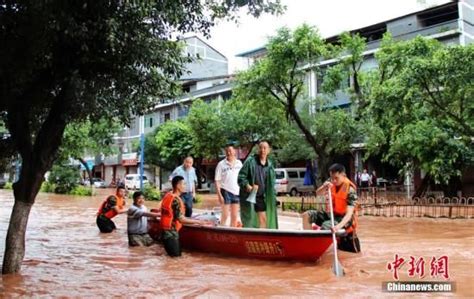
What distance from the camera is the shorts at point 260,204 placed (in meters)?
8.52

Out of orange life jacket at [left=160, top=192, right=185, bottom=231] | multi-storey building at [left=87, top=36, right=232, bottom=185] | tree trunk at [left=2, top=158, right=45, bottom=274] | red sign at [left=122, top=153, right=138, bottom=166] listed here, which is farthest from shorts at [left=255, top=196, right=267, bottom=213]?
red sign at [left=122, top=153, right=138, bottom=166]

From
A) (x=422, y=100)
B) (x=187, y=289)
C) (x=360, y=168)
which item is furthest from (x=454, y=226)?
(x=360, y=168)

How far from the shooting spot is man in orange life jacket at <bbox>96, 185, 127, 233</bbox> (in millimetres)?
11789

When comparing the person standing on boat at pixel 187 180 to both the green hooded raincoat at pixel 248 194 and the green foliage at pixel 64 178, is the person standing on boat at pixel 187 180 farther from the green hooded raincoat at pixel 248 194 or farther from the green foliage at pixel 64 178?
the green foliage at pixel 64 178

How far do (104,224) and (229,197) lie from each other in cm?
467

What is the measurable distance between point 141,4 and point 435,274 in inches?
215

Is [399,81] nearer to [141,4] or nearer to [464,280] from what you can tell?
[464,280]

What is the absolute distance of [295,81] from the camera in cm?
2003

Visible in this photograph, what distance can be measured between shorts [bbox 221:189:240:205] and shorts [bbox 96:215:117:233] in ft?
14.2

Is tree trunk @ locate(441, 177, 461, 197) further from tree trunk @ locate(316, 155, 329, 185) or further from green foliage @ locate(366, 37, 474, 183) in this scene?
tree trunk @ locate(316, 155, 329, 185)

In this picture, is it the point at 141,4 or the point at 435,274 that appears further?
the point at 435,274

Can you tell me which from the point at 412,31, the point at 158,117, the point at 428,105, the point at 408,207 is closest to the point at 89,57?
the point at 408,207

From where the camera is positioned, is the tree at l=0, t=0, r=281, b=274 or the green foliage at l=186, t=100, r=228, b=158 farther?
the green foliage at l=186, t=100, r=228, b=158

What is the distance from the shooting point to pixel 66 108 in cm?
695
